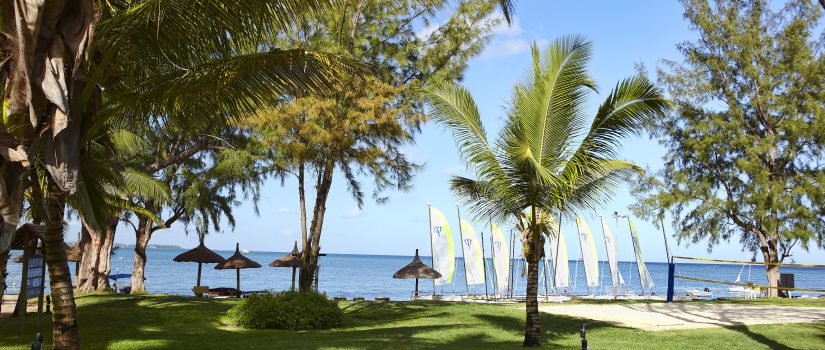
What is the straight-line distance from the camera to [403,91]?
66.5 ft

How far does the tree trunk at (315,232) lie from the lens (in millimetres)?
19531

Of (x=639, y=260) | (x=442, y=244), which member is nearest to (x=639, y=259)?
(x=639, y=260)

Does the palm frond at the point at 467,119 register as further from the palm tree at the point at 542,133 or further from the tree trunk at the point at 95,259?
the tree trunk at the point at 95,259

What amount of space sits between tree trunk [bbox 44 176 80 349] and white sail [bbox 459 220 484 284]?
32365 millimetres

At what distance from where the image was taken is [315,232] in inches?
775

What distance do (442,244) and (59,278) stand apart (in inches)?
1184

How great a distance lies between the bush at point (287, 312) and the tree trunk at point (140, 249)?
14095mm

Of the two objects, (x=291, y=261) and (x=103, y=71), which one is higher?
(x=103, y=71)

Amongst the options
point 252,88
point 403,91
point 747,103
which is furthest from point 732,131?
point 252,88

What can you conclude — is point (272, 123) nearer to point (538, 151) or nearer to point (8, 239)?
point (538, 151)

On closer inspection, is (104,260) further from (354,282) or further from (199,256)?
(354,282)

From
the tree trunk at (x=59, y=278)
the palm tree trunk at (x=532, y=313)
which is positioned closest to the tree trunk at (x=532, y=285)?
the palm tree trunk at (x=532, y=313)

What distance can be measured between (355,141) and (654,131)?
16052 millimetres

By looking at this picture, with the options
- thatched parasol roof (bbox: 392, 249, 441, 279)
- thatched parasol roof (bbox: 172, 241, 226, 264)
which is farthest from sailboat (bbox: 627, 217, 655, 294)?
thatched parasol roof (bbox: 172, 241, 226, 264)
